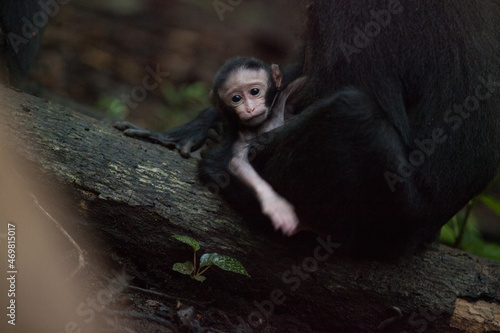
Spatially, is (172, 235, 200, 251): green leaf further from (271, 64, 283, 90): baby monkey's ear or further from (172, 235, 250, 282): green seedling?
(271, 64, 283, 90): baby monkey's ear

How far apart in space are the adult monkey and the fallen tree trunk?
0.31 m

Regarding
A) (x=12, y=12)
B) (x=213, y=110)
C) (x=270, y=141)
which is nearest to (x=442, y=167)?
(x=270, y=141)

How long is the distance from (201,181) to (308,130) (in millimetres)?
902

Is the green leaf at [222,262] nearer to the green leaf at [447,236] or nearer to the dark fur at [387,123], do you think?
the dark fur at [387,123]

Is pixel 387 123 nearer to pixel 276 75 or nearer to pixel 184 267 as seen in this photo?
pixel 276 75

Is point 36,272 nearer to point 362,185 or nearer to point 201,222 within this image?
point 201,222

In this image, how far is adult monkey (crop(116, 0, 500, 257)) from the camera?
2941mm

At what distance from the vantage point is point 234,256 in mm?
3287

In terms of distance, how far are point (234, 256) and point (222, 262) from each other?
218 millimetres

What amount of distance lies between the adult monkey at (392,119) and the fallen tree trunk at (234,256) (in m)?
0.31

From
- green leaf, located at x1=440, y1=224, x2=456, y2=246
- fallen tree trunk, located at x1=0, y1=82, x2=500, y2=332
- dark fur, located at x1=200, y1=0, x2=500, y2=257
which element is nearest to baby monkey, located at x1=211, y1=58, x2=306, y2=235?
dark fur, located at x1=200, y1=0, x2=500, y2=257

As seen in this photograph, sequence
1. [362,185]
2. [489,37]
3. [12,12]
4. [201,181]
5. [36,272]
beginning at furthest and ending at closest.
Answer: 1. [12,12]
2. [201,181]
3. [489,37]
4. [362,185]
5. [36,272]

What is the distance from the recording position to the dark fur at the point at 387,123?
2914mm

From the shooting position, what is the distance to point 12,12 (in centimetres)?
417
